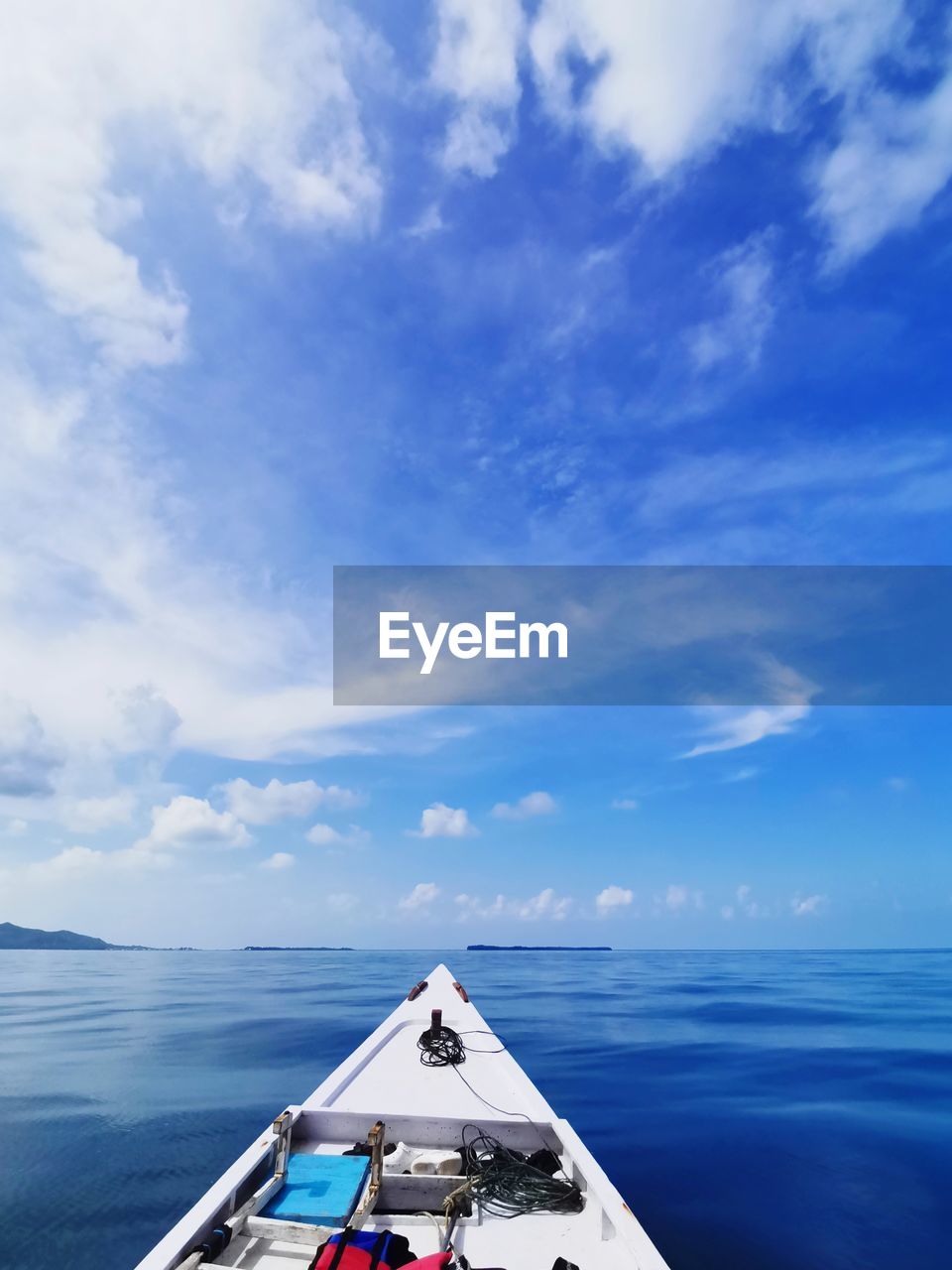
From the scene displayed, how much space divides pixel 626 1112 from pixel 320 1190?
774 cm

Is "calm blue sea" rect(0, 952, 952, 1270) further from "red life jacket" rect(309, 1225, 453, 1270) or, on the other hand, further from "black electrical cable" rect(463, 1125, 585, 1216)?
"red life jacket" rect(309, 1225, 453, 1270)

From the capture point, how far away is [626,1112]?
35.3 ft

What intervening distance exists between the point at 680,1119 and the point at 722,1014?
43.3 ft

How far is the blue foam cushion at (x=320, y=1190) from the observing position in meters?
4.57

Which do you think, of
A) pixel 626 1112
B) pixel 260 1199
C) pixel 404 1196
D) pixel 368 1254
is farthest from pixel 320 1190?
pixel 626 1112

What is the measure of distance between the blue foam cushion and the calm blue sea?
2.30 meters

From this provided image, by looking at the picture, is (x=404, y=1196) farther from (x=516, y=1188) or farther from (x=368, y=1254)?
(x=368, y=1254)

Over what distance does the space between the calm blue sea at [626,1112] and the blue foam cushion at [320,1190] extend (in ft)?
7.54

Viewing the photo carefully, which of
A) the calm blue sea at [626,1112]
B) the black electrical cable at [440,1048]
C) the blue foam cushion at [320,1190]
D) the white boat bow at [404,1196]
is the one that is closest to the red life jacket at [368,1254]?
the white boat bow at [404,1196]

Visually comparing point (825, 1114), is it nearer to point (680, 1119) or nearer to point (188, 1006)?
point (680, 1119)

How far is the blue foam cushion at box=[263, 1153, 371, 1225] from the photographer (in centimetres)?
457

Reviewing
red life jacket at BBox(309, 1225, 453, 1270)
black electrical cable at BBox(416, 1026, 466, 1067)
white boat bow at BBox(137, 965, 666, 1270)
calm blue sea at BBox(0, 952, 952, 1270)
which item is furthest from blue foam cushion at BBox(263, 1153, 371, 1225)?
black electrical cable at BBox(416, 1026, 466, 1067)

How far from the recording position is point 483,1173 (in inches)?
206

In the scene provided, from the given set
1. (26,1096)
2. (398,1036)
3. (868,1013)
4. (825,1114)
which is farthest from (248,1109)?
(868,1013)
